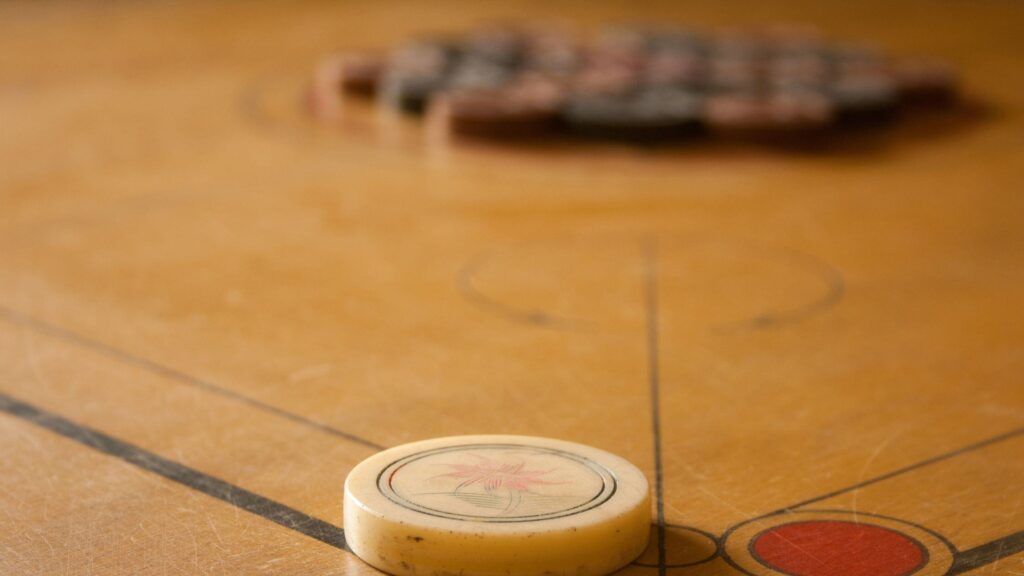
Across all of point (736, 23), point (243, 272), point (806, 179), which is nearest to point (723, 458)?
point (243, 272)

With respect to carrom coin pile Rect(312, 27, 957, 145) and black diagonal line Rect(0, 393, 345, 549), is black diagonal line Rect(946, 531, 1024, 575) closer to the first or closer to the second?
black diagonal line Rect(0, 393, 345, 549)

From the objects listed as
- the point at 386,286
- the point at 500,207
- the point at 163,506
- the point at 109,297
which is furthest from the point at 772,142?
the point at 163,506

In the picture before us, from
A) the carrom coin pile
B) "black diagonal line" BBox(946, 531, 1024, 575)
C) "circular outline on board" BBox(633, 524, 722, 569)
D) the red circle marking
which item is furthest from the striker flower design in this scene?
the carrom coin pile

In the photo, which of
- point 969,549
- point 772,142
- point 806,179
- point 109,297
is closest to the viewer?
point 969,549

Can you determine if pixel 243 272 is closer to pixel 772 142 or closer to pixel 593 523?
pixel 593 523

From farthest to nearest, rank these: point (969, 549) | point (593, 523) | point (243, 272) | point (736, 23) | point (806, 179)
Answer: point (736, 23) → point (806, 179) → point (243, 272) → point (969, 549) → point (593, 523)

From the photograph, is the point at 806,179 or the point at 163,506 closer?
the point at 163,506

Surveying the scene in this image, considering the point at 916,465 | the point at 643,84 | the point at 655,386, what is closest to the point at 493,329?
the point at 655,386

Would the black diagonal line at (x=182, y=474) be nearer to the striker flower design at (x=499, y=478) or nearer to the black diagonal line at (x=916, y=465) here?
the striker flower design at (x=499, y=478)
